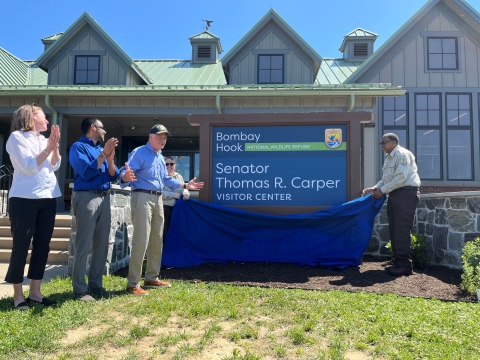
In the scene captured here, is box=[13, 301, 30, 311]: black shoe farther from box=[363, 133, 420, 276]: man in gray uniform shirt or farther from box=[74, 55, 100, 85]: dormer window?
box=[74, 55, 100, 85]: dormer window

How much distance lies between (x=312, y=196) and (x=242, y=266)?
1427 millimetres

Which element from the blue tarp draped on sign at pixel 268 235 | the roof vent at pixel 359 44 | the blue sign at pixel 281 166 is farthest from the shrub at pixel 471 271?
the roof vent at pixel 359 44

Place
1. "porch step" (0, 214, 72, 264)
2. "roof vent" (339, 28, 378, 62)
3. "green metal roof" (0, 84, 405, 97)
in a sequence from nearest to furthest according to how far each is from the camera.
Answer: "porch step" (0, 214, 72, 264) → "green metal roof" (0, 84, 405, 97) → "roof vent" (339, 28, 378, 62)

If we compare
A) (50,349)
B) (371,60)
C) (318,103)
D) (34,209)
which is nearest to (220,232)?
(34,209)

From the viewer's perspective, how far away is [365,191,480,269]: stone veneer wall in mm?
5086

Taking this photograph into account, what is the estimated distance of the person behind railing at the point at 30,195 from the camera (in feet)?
10.5

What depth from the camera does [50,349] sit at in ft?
8.09

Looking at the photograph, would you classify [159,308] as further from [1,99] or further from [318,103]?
[1,99]

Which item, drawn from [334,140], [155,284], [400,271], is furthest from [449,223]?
[155,284]

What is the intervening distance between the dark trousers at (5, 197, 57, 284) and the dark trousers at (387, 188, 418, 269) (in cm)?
412

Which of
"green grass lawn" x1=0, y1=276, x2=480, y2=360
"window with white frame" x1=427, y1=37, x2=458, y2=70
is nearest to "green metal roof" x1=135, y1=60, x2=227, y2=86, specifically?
"window with white frame" x1=427, y1=37, x2=458, y2=70

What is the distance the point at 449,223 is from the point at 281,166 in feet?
8.61

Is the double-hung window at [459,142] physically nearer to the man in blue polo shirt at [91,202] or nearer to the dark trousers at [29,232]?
the man in blue polo shirt at [91,202]

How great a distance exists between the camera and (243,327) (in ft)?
9.27
